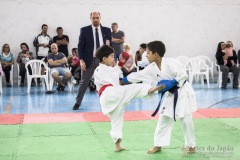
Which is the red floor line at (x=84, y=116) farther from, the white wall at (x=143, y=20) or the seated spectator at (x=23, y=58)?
the white wall at (x=143, y=20)

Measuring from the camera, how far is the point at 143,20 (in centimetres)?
1513

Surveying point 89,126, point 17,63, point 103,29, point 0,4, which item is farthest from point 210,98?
point 0,4

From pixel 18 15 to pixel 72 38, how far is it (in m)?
2.04

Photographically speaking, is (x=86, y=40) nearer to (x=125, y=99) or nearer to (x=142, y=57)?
(x=125, y=99)

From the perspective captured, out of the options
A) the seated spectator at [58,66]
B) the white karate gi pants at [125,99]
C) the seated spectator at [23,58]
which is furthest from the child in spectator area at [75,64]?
the white karate gi pants at [125,99]

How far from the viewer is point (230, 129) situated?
6.11 meters

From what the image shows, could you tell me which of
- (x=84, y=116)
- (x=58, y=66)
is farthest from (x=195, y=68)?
(x=84, y=116)

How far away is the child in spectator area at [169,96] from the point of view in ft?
14.8

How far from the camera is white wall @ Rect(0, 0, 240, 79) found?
14352 mm

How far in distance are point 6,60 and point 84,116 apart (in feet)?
23.0

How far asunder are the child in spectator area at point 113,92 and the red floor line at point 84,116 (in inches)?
89.7

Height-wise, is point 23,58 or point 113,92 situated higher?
point 113,92

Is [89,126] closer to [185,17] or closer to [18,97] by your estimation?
[18,97]

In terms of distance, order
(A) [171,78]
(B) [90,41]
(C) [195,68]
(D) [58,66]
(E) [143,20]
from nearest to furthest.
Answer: (A) [171,78], (B) [90,41], (D) [58,66], (C) [195,68], (E) [143,20]
